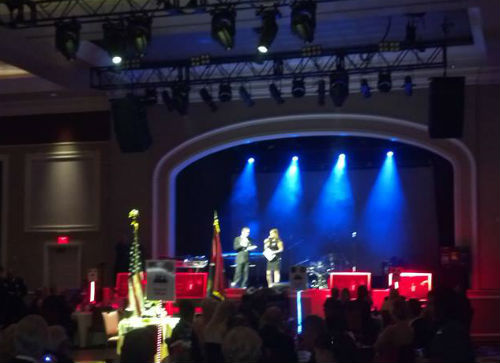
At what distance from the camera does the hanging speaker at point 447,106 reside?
12891mm

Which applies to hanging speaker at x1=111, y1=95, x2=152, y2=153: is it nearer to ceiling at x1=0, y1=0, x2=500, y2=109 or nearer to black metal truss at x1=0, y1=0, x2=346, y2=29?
ceiling at x1=0, y1=0, x2=500, y2=109

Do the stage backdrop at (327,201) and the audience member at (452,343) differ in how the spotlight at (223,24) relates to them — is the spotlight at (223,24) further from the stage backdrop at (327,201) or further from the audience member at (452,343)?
the stage backdrop at (327,201)

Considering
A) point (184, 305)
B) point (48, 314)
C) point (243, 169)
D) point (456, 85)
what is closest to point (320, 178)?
point (243, 169)

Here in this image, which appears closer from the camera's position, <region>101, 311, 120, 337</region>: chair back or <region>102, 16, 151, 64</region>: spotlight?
<region>102, 16, 151, 64</region>: spotlight

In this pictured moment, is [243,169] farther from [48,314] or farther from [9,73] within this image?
[48,314]

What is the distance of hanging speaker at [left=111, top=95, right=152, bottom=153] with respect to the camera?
555 inches

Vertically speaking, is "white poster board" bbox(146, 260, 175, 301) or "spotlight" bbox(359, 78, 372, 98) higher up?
"spotlight" bbox(359, 78, 372, 98)

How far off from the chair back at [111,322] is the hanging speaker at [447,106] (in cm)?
628

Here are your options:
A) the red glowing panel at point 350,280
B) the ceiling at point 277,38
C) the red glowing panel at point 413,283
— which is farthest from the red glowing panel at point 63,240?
the red glowing panel at point 413,283

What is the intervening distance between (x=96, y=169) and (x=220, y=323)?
1086cm

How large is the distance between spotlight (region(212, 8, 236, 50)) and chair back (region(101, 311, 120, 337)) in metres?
5.90

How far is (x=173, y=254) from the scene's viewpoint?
17141 mm

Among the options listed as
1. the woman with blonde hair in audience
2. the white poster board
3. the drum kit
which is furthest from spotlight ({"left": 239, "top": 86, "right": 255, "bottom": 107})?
the woman with blonde hair in audience

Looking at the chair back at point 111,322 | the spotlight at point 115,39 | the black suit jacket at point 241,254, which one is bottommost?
the chair back at point 111,322
